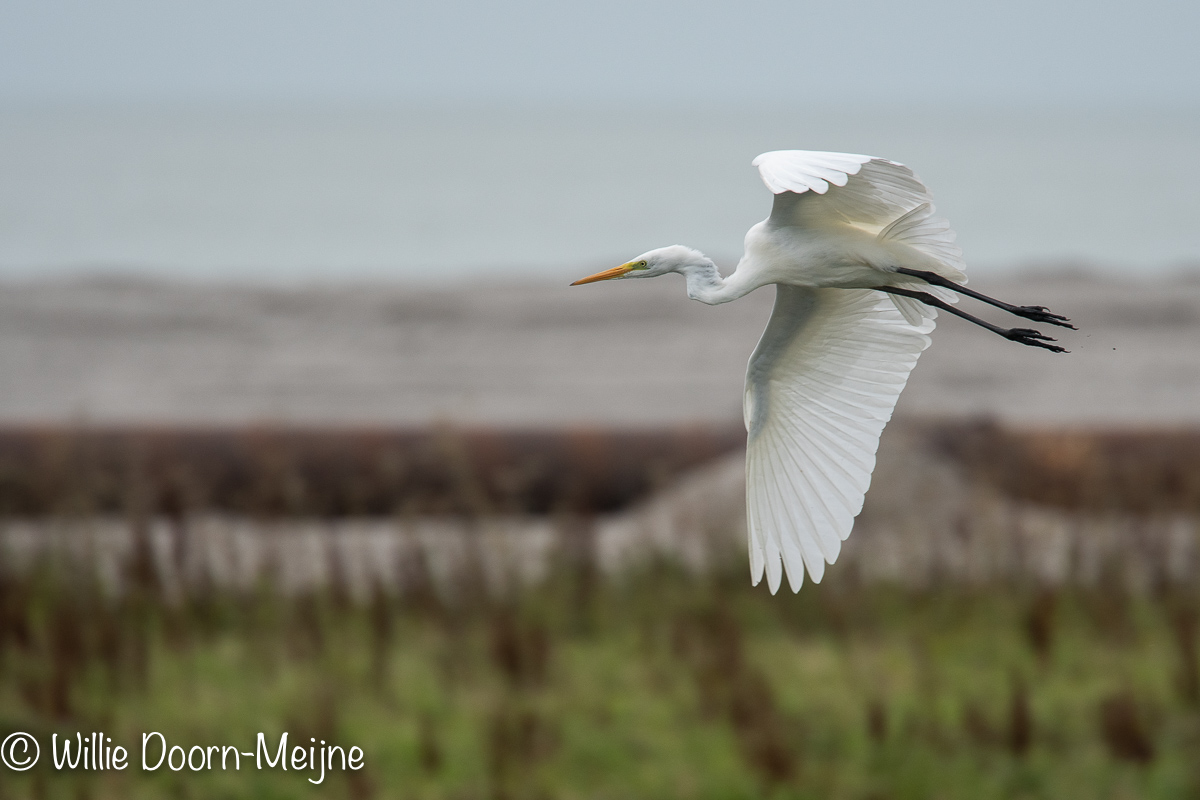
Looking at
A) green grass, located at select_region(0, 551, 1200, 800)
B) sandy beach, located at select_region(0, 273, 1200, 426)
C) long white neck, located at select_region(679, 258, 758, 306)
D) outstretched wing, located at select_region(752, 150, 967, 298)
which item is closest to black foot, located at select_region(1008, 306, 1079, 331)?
→ outstretched wing, located at select_region(752, 150, 967, 298)

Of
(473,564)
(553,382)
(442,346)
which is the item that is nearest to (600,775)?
(473,564)

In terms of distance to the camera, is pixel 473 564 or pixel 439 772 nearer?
pixel 439 772

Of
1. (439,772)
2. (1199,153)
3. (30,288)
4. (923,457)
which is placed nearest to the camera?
(439,772)

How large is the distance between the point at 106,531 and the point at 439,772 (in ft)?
8.70

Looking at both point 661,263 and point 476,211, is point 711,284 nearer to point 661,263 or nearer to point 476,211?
point 661,263

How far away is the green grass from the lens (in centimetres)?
493

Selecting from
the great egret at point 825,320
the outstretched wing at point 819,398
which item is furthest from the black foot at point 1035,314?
the outstretched wing at point 819,398

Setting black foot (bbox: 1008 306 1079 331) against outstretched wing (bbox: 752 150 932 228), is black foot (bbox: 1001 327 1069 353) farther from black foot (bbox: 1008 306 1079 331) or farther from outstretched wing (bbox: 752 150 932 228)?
outstretched wing (bbox: 752 150 932 228)

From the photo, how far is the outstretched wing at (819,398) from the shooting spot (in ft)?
8.82

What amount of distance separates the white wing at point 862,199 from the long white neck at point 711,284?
135 mm

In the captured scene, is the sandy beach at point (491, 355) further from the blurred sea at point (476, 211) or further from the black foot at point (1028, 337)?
the black foot at point (1028, 337)

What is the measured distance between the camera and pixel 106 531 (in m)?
6.63

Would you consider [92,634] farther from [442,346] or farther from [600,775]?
[442,346]

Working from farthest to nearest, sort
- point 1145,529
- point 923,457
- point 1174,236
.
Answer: point 1174,236, point 923,457, point 1145,529
